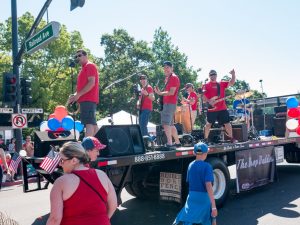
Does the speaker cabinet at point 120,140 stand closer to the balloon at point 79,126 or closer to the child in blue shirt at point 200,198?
the child in blue shirt at point 200,198

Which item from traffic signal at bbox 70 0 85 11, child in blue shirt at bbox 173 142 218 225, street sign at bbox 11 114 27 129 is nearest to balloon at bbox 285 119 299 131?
child in blue shirt at bbox 173 142 218 225

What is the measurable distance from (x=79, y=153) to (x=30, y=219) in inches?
175

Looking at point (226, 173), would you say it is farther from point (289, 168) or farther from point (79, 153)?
point (289, 168)

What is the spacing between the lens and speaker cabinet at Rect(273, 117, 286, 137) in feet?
34.2

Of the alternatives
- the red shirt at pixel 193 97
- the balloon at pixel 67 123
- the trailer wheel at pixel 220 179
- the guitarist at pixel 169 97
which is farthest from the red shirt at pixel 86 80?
the red shirt at pixel 193 97

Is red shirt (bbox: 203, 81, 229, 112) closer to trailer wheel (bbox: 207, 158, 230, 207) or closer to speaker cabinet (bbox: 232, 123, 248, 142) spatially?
speaker cabinet (bbox: 232, 123, 248, 142)

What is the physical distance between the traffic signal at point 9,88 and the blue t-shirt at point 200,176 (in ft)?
31.2

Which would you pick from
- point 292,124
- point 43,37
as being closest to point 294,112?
point 292,124

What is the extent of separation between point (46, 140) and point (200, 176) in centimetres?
260

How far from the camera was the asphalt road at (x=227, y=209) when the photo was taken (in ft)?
19.7

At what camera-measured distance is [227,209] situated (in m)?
6.69

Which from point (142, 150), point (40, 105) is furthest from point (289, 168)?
point (40, 105)

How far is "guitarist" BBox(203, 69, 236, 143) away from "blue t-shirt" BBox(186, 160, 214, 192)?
336 cm

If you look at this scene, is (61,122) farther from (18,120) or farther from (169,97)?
(18,120)
